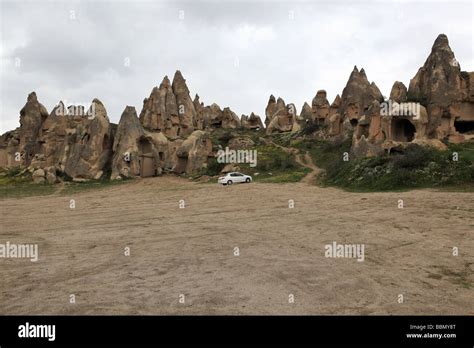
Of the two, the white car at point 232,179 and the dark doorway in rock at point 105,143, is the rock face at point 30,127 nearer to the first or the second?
the dark doorway in rock at point 105,143

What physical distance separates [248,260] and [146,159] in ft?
89.2

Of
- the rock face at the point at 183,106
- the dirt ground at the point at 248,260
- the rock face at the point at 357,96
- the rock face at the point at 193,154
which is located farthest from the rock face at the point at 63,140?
the rock face at the point at 357,96

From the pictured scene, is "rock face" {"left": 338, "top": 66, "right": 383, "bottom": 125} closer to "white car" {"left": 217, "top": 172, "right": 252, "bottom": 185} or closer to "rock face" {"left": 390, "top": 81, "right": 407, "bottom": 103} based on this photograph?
"rock face" {"left": 390, "top": 81, "right": 407, "bottom": 103}

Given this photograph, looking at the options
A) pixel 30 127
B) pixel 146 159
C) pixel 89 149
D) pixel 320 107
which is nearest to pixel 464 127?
pixel 320 107

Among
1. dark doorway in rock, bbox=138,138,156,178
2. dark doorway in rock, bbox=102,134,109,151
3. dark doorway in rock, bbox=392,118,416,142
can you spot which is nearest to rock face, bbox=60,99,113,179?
dark doorway in rock, bbox=102,134,109,151

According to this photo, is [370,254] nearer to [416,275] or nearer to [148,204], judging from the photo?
[416,275]

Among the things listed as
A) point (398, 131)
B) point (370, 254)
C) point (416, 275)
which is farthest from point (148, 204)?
point (398, 131)

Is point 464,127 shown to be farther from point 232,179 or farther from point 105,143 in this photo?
point 105,143

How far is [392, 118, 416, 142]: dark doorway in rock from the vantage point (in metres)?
31.2

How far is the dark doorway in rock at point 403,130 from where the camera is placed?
3118cm

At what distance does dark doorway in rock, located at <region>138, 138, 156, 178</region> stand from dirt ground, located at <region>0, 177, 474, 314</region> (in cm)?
1725

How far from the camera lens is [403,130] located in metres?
32.4

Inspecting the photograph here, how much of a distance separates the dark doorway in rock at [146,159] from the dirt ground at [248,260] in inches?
679
